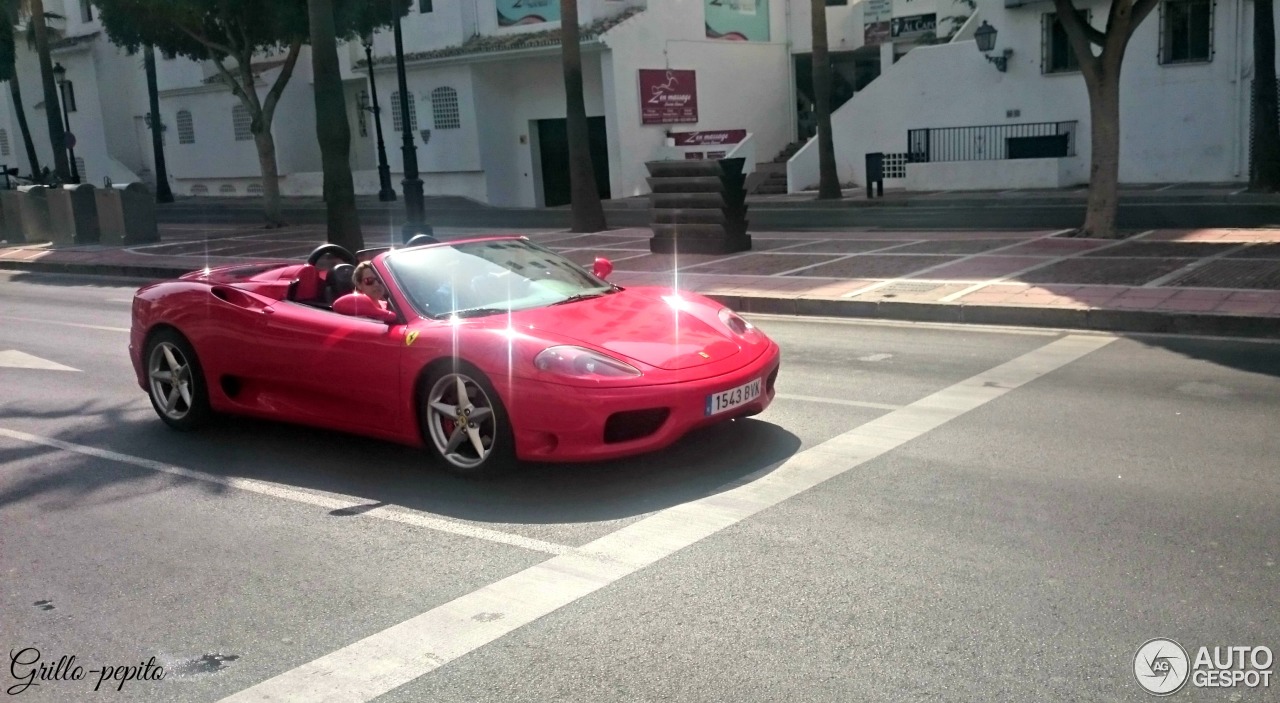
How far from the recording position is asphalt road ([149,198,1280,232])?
18.7 m

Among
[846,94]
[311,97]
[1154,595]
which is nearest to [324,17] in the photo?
[1154,595]

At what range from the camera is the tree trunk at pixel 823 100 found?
2755 cm

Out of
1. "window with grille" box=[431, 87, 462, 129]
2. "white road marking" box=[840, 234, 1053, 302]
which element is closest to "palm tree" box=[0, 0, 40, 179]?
"window with grille" box=[431, 87, 462, 129]

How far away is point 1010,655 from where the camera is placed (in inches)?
158

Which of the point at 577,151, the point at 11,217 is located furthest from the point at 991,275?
the point at 11,217

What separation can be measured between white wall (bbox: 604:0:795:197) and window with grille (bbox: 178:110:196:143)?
67.5 feet

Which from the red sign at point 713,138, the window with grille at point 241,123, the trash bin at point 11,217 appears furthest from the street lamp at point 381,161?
the trash bin at point 11,217

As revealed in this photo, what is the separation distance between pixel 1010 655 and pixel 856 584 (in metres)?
0.81

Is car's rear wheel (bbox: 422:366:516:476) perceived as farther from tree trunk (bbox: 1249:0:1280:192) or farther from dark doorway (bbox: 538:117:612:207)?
dark doorway (bbox: 538:117:612:207)

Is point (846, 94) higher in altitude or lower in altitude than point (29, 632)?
higher

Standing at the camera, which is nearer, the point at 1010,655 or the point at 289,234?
the point at 1010,655

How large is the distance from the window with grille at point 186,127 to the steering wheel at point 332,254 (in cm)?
4181

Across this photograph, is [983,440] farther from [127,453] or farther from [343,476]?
[127,453]

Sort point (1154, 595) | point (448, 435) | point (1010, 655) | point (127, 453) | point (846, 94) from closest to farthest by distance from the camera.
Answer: point (1010, 655) → point (1154, 595) → point (448, 435) → point (127, 453) → point (846, 94)
